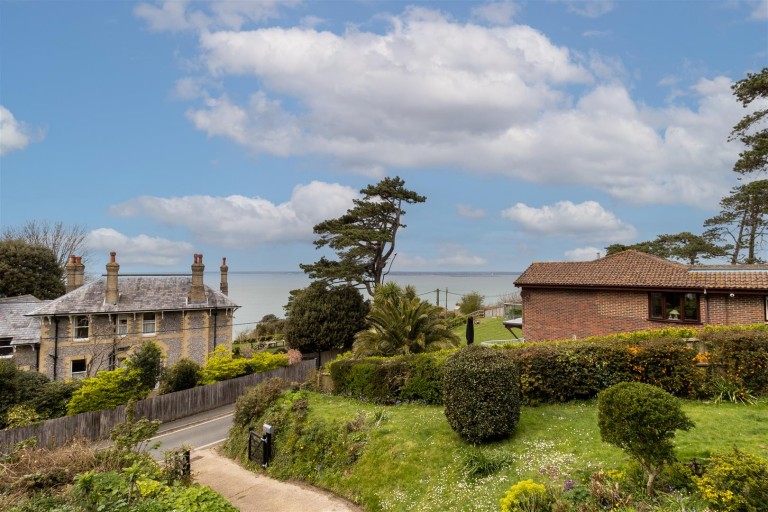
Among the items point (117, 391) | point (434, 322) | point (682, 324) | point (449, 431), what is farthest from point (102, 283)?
point (682, 324)

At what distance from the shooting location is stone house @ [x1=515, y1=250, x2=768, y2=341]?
17.2m

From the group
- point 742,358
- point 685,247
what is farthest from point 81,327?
point 685,247

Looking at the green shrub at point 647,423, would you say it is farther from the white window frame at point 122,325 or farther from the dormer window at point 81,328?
the dormer window at point 81,328

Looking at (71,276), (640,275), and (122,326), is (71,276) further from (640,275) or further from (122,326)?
(640,275)

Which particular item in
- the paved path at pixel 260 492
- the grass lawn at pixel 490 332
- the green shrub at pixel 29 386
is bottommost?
the paved path at pixel 260 492

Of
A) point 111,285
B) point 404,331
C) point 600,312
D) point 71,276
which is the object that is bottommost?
point 404,331

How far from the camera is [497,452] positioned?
8.46m

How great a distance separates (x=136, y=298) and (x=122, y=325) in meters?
2.17

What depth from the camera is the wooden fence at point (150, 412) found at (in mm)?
16969

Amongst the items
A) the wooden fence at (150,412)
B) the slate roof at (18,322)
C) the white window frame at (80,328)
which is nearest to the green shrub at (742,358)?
the wooden fence at (150,412)

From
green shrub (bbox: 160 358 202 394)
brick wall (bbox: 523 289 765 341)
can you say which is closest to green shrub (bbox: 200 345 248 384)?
green shrub (bbox: 160 358 202 394)

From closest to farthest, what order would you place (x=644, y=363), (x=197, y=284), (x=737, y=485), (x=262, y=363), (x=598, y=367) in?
(x=737, y=485) → (x=644, y=363) → (x=598, y=367) → (x=262, y=363) → (x=197, y=284)

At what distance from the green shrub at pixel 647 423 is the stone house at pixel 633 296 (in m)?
14.7

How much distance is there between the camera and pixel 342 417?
12.2 m
